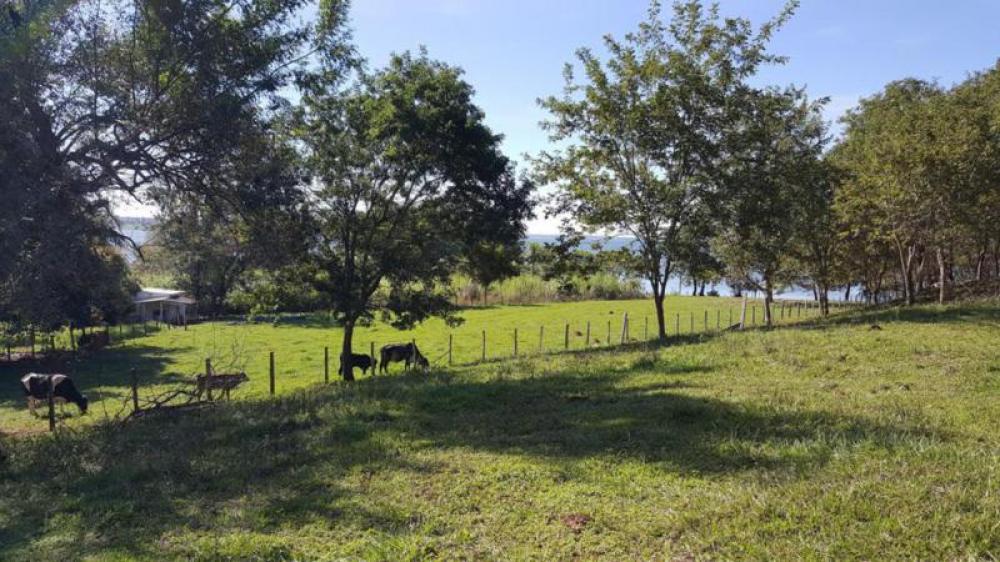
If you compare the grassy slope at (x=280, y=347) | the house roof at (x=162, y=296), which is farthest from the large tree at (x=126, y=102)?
the house roof at (x=162, y=296)

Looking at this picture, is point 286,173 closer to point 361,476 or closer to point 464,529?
point 361,476

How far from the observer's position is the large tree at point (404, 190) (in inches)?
677

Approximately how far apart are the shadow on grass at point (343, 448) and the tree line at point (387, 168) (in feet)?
10.1

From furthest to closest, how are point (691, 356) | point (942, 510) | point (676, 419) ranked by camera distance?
point (691, 356)
point (676, 419)
point (942, 510)

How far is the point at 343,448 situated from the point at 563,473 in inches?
131

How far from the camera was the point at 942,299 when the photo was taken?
945 inches

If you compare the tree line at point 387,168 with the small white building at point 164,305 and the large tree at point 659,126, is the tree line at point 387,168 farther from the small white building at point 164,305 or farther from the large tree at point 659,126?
the small white building at point 164,305

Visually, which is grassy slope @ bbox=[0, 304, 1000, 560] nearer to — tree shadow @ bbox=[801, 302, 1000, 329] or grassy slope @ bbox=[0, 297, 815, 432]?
tree shadow @ bbox=[801, 302, 1000, 329]

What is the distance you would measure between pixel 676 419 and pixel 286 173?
874 centimetres

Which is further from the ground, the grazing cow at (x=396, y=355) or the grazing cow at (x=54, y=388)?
the grazing cow at (x=396, y=355)

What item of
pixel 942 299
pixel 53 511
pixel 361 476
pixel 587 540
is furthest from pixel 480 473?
pixel 942 299

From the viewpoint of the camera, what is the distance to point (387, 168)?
58.5 ft

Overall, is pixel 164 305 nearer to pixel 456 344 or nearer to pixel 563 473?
pixel 456 344

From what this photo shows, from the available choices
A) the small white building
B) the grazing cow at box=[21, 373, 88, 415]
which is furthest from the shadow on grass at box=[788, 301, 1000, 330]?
the small white building
